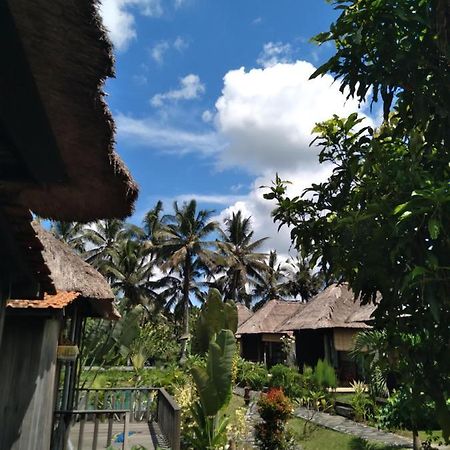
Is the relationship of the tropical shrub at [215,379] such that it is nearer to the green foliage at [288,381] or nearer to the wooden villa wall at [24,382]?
the wooden villa wall at [24,382]

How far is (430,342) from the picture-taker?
312 cm

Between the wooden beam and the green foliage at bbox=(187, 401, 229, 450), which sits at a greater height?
the wooden beam

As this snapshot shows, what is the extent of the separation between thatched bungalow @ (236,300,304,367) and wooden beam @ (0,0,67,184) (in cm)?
2499

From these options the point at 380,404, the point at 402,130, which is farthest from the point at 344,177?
the point at 380,404

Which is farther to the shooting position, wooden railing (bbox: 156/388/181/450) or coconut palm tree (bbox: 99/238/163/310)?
coconut palm tree (bbox: 99/238/163/310)

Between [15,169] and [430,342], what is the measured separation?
3.04m

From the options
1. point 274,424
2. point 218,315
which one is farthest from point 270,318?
point 274,424

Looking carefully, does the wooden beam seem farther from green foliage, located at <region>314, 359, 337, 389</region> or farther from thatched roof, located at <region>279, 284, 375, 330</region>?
thatched roof, located at <region>279, 284, 375, 330</region>

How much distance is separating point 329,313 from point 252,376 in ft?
15.0

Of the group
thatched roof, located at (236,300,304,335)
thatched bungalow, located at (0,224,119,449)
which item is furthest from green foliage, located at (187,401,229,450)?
thatched roof, located at (236,300,304,335)

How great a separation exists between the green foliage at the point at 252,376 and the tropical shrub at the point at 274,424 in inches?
415

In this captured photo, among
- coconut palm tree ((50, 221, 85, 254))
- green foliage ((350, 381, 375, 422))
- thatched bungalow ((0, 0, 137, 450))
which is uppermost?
coconut palm tree ((50, 221, 85, 254))

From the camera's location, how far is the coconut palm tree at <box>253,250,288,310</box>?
39.6 meters

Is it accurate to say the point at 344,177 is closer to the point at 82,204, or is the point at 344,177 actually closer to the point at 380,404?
the point at 82,204
